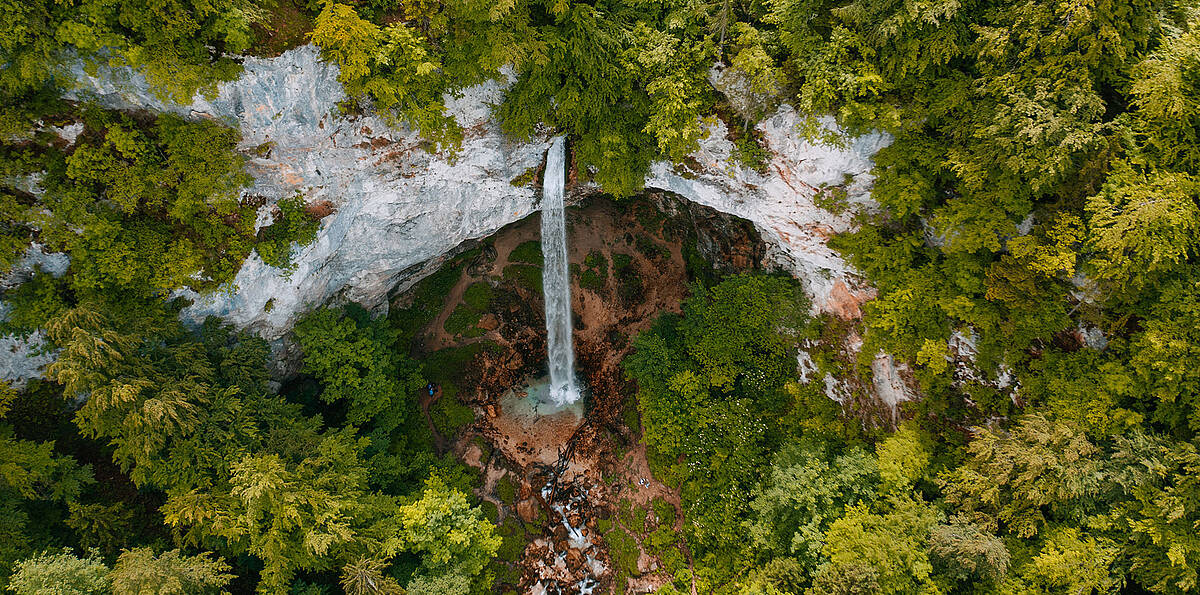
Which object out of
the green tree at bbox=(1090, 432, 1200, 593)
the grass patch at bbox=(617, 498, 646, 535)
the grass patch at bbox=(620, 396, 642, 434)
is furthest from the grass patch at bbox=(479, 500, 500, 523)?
the green tree at bbox=(1090, 432, 1200, 593)

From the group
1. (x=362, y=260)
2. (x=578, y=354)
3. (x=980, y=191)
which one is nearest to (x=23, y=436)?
→ (x=362, y=260)

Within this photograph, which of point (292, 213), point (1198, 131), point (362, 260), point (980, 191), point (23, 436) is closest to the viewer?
point (1198, 131)

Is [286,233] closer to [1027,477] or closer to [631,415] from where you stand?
[631,415]

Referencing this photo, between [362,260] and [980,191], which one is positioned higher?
[980,191]

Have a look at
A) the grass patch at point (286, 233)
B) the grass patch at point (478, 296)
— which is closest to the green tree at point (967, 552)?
the grass patch at point (478, 296)

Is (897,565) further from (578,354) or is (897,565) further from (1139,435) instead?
(578,354)

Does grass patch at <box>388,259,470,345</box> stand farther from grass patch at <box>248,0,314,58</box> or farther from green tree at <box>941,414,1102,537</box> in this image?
green tree at <box>941,414,1102,537</box>

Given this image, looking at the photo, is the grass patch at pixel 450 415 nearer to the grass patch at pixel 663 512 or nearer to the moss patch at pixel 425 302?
the moss patch at pixel 425 302
